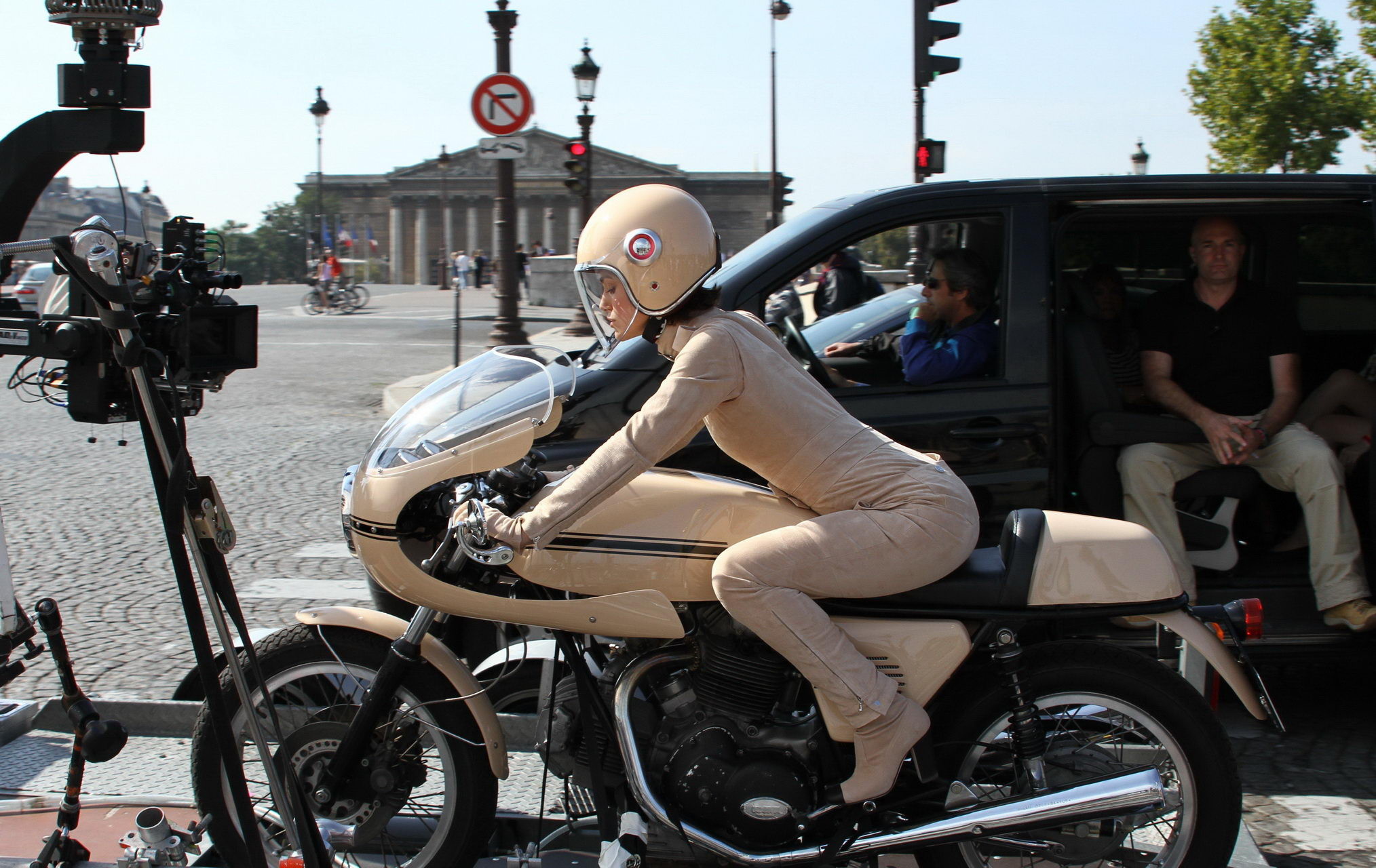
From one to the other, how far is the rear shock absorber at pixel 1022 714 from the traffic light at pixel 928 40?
32.5 feet

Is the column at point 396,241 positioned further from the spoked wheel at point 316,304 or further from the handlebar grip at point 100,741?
the handlebar grip at point 100,741

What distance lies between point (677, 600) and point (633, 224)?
82 cm

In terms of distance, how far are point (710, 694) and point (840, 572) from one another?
0.40m

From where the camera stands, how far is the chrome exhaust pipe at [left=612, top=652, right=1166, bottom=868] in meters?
2.62

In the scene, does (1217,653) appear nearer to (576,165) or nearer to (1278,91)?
(576,165)

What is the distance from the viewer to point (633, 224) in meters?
2.62

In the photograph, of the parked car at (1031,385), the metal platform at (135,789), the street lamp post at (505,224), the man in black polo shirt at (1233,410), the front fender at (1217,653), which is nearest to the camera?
the front fender at (1217,653)

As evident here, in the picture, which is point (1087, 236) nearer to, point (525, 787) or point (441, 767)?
point (525, 787)

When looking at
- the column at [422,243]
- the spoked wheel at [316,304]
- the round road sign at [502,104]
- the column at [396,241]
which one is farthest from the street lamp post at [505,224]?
the column at [396,241]

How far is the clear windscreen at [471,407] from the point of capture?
2768 mm

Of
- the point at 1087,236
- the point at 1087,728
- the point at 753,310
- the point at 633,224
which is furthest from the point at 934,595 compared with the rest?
the point at 1087,236


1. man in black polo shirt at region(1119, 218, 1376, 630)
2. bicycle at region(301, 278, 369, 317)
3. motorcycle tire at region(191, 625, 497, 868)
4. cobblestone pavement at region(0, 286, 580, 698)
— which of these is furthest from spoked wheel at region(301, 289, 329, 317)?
motorcycle tire at region(191, 625, 497, 868)

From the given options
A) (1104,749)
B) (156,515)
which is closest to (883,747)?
(1104,749)

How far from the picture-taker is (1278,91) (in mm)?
41156
